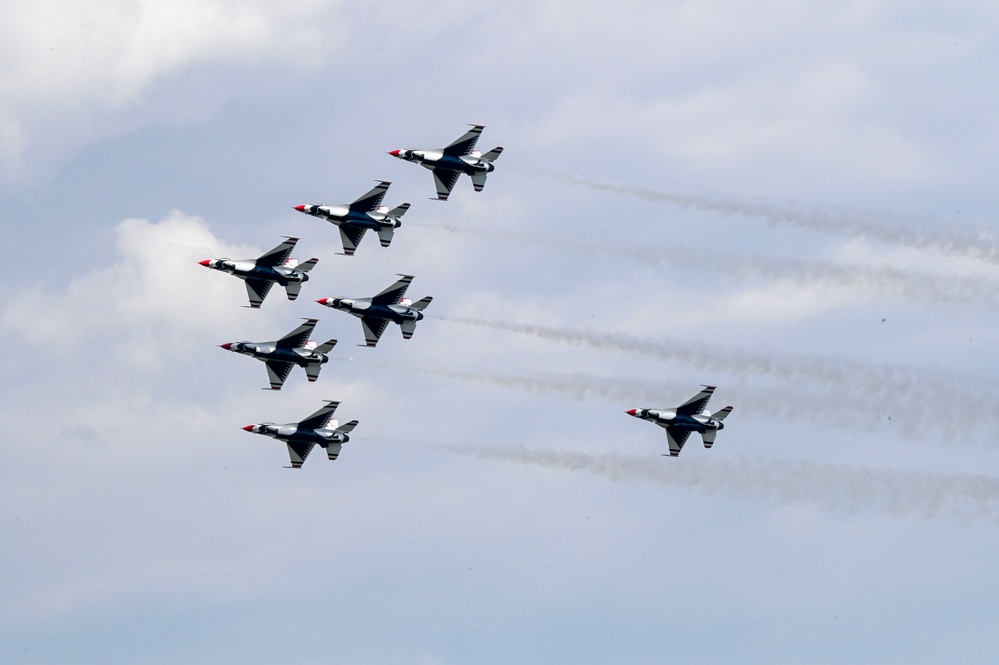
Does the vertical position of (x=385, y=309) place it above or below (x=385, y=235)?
below

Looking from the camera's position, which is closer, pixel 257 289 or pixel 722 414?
pixel 722 414

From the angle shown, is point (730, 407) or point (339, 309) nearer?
point (730, 407)

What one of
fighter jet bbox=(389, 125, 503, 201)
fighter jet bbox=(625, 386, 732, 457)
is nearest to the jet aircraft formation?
fighter jet bbox=(389, 125, 503, 201)

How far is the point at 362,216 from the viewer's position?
145 metres

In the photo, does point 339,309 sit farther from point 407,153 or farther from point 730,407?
point 730,407

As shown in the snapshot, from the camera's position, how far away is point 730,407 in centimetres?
13712

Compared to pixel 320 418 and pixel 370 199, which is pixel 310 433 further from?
pixel 370 199

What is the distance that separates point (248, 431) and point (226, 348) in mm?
7313

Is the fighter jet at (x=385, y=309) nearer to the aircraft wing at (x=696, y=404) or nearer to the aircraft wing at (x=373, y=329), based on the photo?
the aircraft wing at (x=373, y=329)

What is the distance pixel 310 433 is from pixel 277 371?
656 centimetres

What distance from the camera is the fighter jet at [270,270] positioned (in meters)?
143

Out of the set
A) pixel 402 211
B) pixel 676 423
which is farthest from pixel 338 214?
pixel 676 423

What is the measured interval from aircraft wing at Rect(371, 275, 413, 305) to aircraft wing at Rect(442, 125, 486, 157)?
11216 millimetres

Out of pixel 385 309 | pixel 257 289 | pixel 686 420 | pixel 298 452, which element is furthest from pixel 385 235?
pixel 686 420
